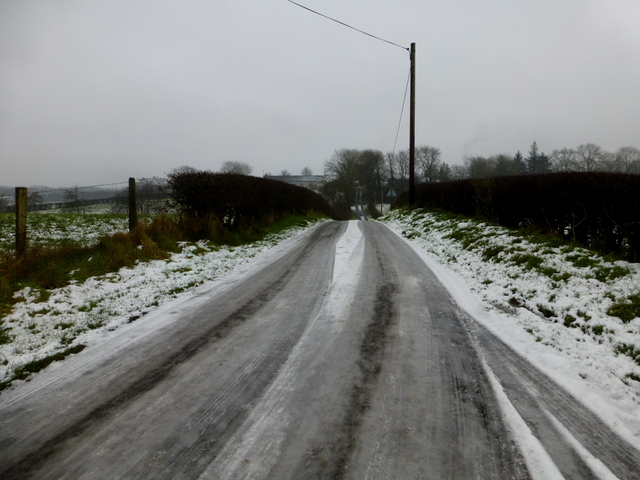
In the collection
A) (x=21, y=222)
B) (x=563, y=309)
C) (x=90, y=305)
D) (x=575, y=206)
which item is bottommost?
(x=90, y=305)

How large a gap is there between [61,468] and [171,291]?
13.2 feet

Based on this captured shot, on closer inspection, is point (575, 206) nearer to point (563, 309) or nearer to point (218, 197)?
point (563, 309)

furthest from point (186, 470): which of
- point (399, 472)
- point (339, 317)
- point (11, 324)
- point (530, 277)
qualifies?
point (530, 277)

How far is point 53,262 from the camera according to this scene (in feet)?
20.4

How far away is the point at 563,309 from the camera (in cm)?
476

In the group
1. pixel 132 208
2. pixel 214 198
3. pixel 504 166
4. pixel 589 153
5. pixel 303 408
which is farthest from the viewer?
pixel 589 153

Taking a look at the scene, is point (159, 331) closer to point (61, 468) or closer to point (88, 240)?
point (61, 468)

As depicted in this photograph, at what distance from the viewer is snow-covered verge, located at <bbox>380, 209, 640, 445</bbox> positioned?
321 centimetres

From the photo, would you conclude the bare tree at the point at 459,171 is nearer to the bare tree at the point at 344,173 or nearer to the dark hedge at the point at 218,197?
the bare tree at the point at 344,173

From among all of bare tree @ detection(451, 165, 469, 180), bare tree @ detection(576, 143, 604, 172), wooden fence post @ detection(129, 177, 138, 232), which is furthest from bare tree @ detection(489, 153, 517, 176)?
wooden fence post @ detection(129, 177, 138, 232)

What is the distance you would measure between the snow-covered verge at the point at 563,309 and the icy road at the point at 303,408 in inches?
12.0

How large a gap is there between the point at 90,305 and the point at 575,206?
9.45 m

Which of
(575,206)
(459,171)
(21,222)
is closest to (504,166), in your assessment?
(459,171)

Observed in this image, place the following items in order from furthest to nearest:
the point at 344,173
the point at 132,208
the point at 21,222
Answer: the point at 344,173 → the point at 132,208 → the point at 21,222
